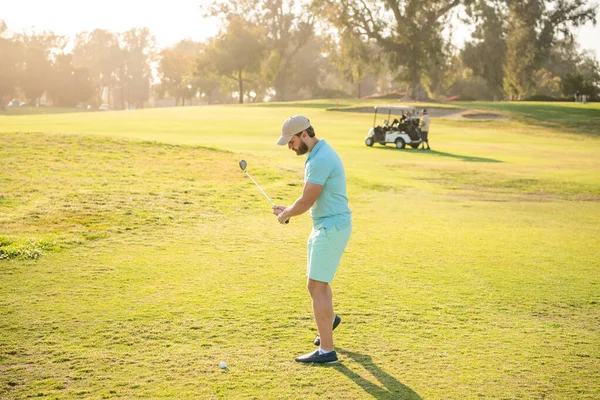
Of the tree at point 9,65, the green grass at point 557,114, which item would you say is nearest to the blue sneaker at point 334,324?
the green grass at point 557,114

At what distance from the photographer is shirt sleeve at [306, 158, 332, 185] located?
7094 millimetres

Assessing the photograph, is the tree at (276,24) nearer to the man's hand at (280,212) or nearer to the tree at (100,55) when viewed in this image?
the tree at (100,55)

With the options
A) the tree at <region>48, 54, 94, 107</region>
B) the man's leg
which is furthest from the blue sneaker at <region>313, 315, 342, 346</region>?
the tree at <region>48, 54, 94, 107</region>

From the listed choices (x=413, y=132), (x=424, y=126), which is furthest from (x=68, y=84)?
(x=424, y=126)

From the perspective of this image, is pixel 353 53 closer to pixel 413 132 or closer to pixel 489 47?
pixel 489 47

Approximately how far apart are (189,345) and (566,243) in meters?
9.48

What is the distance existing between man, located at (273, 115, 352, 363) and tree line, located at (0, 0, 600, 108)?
70048 millimetres

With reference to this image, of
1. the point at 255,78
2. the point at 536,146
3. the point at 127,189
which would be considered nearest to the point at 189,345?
the point at 127,189

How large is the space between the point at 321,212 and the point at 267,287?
11.5 feet

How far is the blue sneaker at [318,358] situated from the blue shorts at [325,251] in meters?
0.77

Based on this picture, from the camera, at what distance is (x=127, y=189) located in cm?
2027

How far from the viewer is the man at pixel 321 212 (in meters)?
7.14

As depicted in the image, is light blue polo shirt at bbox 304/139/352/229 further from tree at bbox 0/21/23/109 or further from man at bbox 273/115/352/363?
tree at bbox 0/21/23/109

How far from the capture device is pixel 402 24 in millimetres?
75250
